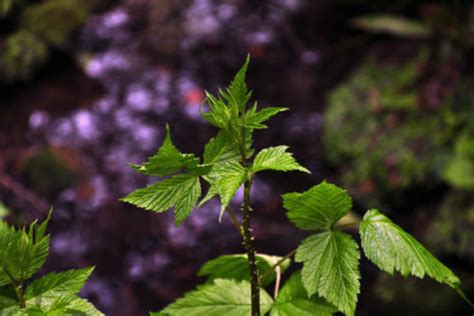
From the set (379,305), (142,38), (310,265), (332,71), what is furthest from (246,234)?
(142,38)

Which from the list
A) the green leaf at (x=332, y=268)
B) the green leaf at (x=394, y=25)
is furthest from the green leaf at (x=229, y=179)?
the green leaf at (x=394, y=25)

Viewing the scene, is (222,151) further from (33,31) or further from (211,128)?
(33,31)

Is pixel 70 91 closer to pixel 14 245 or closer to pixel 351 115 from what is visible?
pixel 351 115

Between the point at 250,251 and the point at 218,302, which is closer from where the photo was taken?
the point at 250,251

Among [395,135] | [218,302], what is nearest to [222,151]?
[218,302]

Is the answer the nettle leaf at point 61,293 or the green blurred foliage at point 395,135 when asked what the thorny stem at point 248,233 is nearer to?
the nettle leaf at point 61,293

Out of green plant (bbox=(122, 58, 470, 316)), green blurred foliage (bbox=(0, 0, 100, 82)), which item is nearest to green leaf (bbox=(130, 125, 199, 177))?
green plant (bbox=(122, 58, 470, 316))

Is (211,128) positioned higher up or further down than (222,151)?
further down
